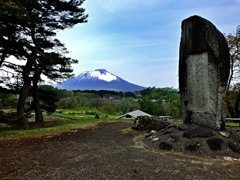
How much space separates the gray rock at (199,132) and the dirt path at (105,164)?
87 cm

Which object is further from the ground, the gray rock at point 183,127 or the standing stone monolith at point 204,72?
the standing stone monolith at point 204,72

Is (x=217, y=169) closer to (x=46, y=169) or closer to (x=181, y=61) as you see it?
(x=46, y=169)

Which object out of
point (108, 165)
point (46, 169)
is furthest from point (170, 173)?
point (46, 169)

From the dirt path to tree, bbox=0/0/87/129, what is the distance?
553 centimetres

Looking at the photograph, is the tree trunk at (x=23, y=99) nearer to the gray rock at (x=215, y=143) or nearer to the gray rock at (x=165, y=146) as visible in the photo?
the gray rock at (x=165, y=146)

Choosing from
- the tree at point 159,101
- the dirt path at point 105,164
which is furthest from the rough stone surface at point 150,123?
the tree at point 159,101

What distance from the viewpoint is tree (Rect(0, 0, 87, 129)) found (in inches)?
345

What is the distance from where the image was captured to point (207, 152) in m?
4.32

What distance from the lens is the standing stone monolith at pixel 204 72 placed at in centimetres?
526

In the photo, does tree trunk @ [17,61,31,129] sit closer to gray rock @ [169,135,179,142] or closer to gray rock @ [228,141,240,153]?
gray rock @ [169,135,179,142]

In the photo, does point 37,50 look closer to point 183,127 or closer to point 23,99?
point 23,99

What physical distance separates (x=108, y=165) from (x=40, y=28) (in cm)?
984

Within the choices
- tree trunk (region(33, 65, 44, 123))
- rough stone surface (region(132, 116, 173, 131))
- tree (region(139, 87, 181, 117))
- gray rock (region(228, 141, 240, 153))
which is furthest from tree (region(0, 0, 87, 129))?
tree (region(139, 87, 181, 117))

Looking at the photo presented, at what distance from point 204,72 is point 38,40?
9916mm
